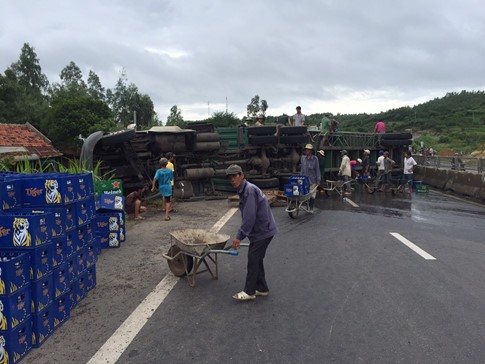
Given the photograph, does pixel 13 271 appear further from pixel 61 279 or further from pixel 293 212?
pixel 293 212

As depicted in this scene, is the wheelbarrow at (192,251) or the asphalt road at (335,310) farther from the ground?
the wheelbarrow at (192,251)

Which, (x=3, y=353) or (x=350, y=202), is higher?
(x=3, y=353)

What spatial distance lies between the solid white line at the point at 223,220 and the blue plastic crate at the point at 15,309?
476cm

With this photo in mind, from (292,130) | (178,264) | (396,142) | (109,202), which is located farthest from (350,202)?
(178,264)

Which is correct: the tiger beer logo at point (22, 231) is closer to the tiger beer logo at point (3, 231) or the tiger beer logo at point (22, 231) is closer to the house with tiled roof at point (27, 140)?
the tiger beer logo at point (3, 231)

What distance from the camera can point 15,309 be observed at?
3551mm

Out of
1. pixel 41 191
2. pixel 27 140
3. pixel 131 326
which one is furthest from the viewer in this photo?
pixel 27 140

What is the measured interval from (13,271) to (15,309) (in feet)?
1.12

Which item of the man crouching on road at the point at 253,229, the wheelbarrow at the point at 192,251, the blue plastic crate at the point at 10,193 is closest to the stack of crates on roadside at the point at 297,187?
the wheelbarrow at the point at 192,251

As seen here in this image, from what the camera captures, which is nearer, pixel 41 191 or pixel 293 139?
pixel 41 191

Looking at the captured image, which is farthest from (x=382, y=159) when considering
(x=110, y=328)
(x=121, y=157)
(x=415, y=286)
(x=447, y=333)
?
(x=110, y=328)

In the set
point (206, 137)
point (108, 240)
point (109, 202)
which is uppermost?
point (206, 137)

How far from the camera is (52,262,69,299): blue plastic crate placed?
425cm

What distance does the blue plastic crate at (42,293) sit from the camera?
12.6ft
